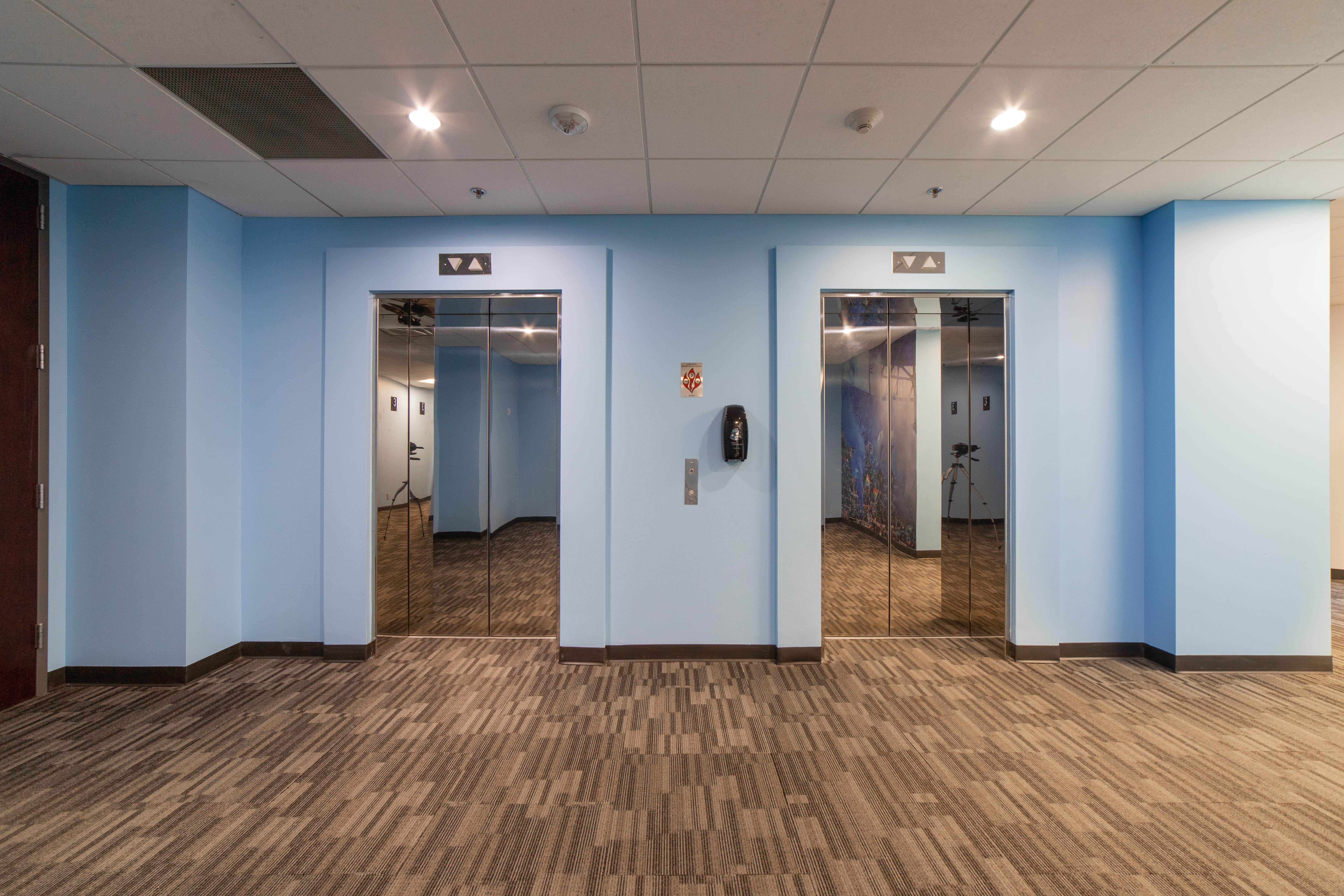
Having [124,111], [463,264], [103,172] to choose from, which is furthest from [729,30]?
[103,172]

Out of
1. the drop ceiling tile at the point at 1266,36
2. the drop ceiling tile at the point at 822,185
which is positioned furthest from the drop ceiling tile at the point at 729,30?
the drop ceiling tile at the point at 1266,36

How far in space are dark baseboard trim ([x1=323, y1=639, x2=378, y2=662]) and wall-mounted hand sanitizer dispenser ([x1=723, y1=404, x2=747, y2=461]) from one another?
322cm

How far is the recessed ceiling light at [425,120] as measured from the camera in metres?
2.97

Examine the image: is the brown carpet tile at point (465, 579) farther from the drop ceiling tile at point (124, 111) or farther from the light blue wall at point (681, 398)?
the drop ceiling tile at point (124, 111)

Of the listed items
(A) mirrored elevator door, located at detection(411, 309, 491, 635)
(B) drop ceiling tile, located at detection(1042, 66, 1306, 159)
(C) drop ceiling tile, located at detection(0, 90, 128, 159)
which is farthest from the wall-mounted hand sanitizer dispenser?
(C) drop ceiling tile, located at detection(0, 90, 128, 159)

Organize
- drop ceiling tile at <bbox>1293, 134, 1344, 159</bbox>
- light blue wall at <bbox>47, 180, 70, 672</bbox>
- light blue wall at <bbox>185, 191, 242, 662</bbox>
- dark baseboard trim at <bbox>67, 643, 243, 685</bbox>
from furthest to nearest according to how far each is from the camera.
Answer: light blue wall at <bbox>185, 191, 242, 662</bbox>, dark baseboard trim at <bbox>67, 643, 243, 685</bbox>, light blue wall at <bbox>47, 180, 70, 672</bbox>, drop ceiling tile at <bbox>1293, 134, 1344, 159</bbox>

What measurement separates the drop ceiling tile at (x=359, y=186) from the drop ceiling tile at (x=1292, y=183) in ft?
18.9

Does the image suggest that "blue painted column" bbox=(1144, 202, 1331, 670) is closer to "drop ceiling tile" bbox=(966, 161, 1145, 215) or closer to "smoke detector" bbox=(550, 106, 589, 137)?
"drop ceiling tile" bbox=(966, 161, 1145, 215)

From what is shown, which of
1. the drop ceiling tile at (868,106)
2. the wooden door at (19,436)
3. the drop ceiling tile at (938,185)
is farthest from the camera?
the drop ceiling tile at (938,185)

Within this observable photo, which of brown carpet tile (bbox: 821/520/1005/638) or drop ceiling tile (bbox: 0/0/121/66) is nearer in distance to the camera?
drop ceiling tile (bbox: 0/0/121/66)

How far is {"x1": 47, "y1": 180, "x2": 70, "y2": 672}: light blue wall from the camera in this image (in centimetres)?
372

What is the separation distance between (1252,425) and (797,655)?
3.77m

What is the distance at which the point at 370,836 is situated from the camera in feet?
7.76

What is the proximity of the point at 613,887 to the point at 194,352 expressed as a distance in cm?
442
